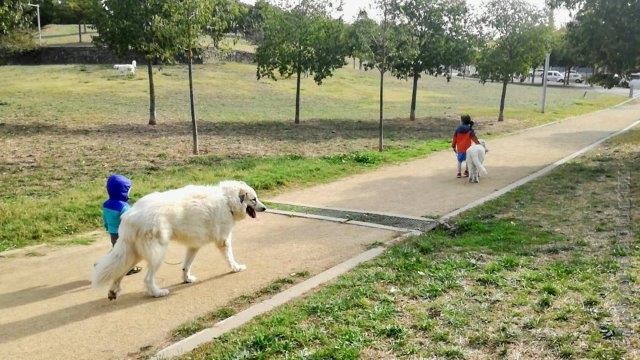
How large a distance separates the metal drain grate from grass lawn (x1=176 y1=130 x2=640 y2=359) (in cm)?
54

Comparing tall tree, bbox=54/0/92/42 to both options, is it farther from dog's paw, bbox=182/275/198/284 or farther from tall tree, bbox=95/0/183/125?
dog's paw, bbox=182/275/198/284

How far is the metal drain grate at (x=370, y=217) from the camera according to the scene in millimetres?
9219

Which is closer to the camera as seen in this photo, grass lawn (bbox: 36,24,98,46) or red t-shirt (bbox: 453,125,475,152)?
red t-shirt (bbox: 453,125,475,152)

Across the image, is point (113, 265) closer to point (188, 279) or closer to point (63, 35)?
point (188, 279)

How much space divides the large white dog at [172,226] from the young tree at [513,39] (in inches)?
872

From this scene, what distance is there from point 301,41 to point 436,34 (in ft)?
20.5

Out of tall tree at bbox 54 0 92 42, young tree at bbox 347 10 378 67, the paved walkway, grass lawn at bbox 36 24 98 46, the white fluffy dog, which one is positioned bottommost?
the paved walkway

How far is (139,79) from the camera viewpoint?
36375 millimetres

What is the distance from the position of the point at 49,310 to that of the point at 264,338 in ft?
8.34

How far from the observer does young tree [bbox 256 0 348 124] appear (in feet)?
74.6

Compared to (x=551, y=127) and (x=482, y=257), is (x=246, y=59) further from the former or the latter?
(x=482, y=257)

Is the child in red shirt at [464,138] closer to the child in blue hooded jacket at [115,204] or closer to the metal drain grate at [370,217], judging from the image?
the metal drain grate at [370,217]

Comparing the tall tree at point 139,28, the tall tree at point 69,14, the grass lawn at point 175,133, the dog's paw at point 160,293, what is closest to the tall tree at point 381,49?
the grass lawn at point 175,133

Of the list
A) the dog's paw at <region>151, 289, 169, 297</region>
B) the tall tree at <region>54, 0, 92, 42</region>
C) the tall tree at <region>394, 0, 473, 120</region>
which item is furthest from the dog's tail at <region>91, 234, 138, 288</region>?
the tall tree at <region>54, 0, 92, 42</region>
